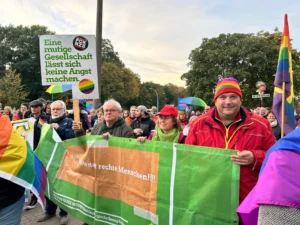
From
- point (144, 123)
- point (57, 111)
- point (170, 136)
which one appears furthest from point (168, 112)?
point (144, 123)

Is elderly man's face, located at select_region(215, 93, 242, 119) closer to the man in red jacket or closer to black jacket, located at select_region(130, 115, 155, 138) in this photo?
the man in red jacket

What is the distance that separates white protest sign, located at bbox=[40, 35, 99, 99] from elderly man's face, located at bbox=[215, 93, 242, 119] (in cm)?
220

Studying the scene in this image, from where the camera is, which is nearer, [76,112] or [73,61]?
[76,112]

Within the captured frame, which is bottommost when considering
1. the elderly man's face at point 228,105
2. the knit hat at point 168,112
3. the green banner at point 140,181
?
the green banner at point 140,181

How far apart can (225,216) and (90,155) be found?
183cm

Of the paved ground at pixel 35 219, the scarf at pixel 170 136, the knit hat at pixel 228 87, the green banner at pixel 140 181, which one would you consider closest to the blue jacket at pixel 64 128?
the green banner at pixel 140 181

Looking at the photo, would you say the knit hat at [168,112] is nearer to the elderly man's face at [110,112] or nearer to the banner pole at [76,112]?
the elderly man's face at [110,112]

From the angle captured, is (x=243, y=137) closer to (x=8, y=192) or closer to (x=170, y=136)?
(x=170, y=136)

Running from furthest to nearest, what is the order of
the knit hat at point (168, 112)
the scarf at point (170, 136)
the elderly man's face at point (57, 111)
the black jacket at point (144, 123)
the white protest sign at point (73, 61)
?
the black jacket at point (144, 123) < the elderly man's face at point (57, 111) < the white protest sign at point (73, 61) < the knit hat at point (168, 112) < the scarf at point (170, 136)

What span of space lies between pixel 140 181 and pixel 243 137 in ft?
3.83

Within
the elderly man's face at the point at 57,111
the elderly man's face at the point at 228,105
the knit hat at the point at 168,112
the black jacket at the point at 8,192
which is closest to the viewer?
the black jacket at the point at 8,192

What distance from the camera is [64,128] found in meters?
4.45

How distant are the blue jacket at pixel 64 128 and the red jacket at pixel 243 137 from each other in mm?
2516

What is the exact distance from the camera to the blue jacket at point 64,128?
4.41 m
